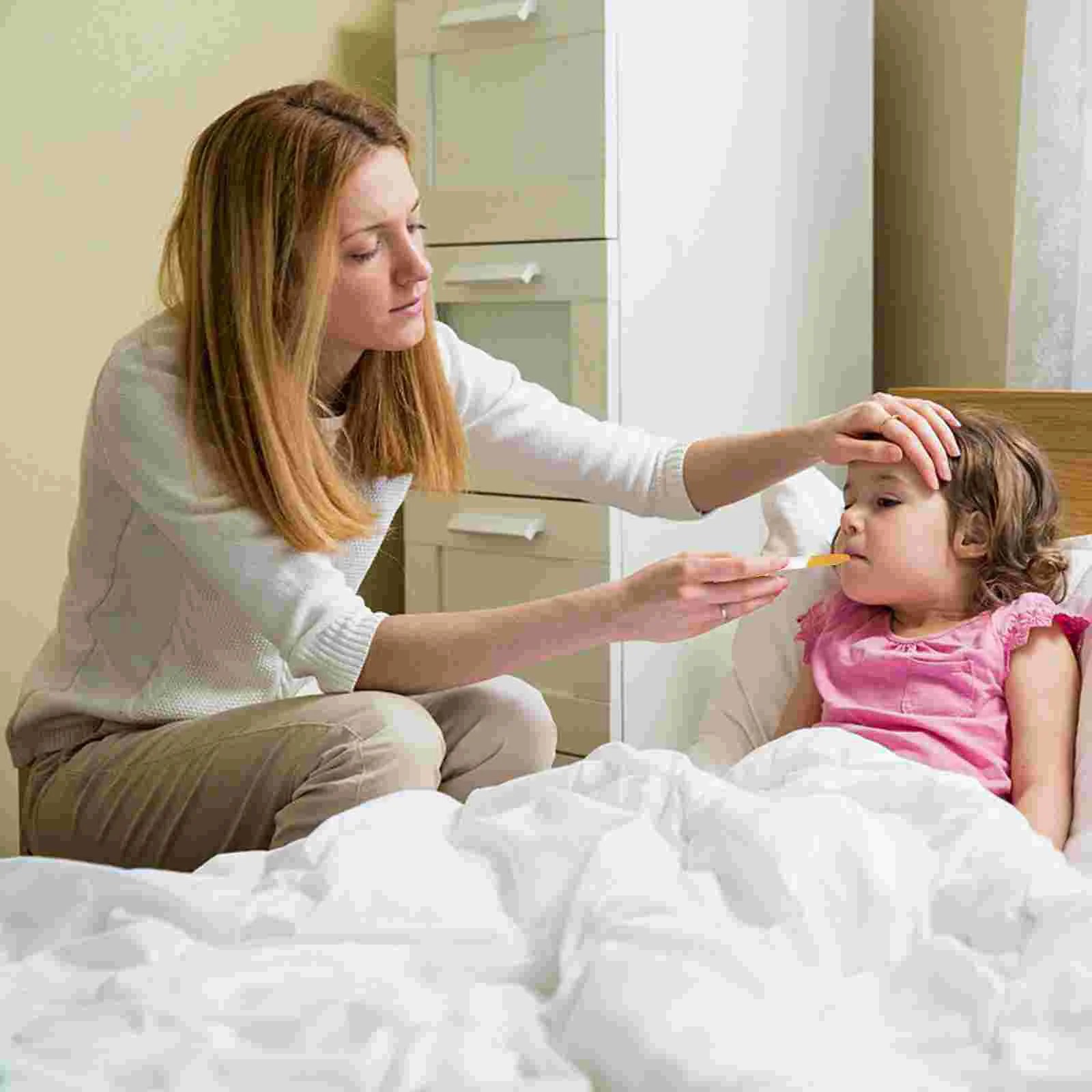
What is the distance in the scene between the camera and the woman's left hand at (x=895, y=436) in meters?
1.56

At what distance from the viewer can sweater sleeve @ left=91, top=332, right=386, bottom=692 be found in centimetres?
147

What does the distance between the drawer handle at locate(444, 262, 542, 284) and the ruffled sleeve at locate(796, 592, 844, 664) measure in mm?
898

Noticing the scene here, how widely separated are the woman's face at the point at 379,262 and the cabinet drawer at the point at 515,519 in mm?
800

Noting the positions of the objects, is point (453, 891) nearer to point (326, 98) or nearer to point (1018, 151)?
point (326, 98)

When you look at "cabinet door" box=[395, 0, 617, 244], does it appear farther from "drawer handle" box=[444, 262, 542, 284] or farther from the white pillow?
the white pillow

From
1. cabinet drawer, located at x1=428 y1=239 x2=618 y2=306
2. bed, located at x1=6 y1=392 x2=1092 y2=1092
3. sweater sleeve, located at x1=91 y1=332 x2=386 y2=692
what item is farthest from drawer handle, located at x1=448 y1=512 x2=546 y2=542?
bed, located at x1=6 y1=392 x2=1092 y2=1092

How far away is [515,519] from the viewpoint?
98.2 inches

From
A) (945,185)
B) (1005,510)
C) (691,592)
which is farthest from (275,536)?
(945,185)

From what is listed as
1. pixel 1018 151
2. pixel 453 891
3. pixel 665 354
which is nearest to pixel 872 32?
pixel 1018 151

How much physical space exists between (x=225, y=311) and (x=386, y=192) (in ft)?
0.68

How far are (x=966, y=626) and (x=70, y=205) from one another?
5.37 ft

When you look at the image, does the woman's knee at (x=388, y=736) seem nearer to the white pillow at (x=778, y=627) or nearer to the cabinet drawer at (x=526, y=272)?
the white pillow at (x=778, y=627)

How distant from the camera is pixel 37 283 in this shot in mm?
2436

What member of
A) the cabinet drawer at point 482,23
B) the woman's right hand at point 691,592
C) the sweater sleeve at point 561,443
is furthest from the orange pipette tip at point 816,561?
the cabinet drawer at point 482,23
